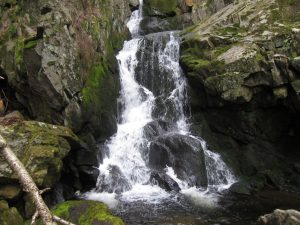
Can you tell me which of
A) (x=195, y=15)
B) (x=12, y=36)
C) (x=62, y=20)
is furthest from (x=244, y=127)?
(x=195, y=15)

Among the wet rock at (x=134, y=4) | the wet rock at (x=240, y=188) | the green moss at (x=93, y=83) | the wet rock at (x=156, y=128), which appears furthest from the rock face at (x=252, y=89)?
the wet rock at (x=134, y=4)

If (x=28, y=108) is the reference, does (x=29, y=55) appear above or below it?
above

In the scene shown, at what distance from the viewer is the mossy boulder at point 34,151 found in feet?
41.2

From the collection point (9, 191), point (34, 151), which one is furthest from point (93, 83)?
point (9, 191)

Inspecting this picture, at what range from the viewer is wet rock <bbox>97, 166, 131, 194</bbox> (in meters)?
16.5

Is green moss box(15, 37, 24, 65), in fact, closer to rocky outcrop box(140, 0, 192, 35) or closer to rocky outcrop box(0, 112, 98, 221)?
rocky outcrop box(0, 112, 98, 221)

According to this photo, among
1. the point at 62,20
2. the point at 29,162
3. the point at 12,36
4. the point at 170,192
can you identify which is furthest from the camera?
the point at 12,36

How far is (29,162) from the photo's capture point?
13.2 m

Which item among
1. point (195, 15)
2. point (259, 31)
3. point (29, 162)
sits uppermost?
point (195, 15)

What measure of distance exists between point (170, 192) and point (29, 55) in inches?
333

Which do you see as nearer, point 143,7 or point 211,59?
point 211,59

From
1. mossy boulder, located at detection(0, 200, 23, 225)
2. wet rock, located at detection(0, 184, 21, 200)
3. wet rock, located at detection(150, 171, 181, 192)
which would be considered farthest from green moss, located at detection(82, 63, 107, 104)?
mossy boulder, located at detection(0, 200, 23, 225)

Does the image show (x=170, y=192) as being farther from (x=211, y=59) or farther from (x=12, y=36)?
(x=12, y=36)

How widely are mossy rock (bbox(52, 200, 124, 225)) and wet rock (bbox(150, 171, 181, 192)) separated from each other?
5.06 m
